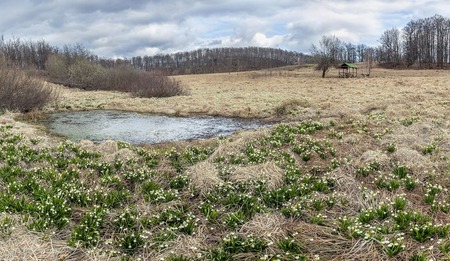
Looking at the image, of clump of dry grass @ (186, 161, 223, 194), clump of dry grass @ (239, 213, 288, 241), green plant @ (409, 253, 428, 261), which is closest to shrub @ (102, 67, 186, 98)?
clump of dry grass @ (186, 161, 223, 194)

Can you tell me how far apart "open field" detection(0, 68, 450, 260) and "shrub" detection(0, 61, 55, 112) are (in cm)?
1329

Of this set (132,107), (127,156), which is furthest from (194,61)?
(127,156)

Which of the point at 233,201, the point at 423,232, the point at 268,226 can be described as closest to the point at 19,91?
the point at 233,201

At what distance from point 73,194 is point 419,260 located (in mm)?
5780

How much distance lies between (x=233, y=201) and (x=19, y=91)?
21688 millimetres

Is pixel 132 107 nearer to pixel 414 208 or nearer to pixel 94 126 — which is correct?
pixel 94 126

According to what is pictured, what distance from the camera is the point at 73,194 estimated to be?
266 inches

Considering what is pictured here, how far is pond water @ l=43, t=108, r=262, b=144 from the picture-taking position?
16.0m

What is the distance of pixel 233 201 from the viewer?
6.65 m

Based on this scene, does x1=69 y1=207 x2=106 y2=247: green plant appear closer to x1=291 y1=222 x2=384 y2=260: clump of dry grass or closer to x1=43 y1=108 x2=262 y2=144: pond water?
x1=291 y1=222 x2=384 y2=260: clump of dry grass

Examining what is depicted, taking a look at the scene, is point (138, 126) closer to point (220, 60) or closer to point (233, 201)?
point (233, 201)

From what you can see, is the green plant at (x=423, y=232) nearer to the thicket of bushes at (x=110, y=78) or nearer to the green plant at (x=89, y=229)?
the green plant at (x=89, y=229)

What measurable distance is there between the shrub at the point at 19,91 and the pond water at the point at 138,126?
1.66 meters

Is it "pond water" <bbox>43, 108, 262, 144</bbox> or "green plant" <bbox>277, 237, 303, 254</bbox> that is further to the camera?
"pond water" <bbox>43, 108, 262, 144</bbox>
